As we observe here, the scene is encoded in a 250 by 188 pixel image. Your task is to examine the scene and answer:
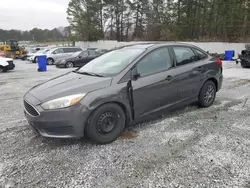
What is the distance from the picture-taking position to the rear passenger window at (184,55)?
162 inches

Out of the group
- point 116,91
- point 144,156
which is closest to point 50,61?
point 116,91

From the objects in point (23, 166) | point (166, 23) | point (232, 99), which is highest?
point (166, 23)

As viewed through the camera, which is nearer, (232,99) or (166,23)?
(232,99)

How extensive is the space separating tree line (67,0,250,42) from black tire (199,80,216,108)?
62.4 feet

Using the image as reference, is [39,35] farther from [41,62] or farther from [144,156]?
[144,156]

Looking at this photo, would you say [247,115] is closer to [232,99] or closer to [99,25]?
[232,99]

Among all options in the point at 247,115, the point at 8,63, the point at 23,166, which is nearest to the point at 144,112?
the point at 23,166

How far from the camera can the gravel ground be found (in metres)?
2.43

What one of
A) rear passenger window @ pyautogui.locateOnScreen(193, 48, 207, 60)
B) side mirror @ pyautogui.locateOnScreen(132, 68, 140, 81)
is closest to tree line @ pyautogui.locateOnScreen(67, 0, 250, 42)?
rear passenger window @ pyautogui.locateOnScreen(193, 48, 207, 60)

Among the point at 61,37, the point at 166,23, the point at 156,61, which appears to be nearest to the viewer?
the point at 156,61

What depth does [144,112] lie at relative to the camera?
3.56 metres

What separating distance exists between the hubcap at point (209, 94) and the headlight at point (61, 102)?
9.74 ft

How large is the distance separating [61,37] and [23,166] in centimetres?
6138

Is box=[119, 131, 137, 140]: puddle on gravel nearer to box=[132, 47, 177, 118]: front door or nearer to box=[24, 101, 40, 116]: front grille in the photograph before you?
box=[132, 47, 177, 118]: front door
